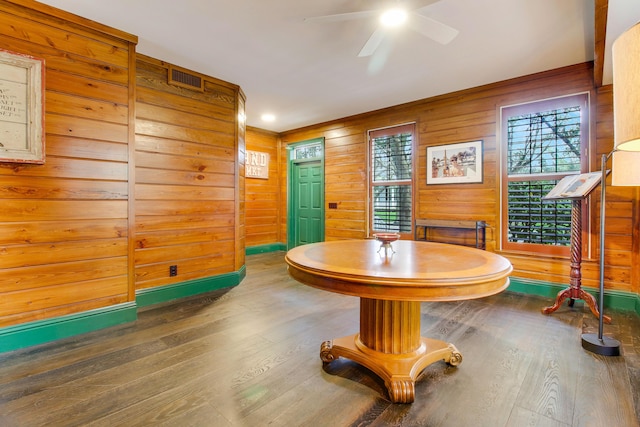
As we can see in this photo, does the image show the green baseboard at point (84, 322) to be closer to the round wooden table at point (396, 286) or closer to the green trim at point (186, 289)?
the green trim at point (186, 289)

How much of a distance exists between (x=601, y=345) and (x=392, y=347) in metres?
1.59

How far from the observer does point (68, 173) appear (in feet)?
7.79

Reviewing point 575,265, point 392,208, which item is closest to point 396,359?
point 575,265

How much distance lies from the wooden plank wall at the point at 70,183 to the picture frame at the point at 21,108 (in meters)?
0.08

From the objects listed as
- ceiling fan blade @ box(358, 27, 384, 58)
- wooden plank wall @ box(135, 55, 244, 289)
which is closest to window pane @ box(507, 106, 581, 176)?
ceiling fan blade @ box(358, 27, 384, 58)

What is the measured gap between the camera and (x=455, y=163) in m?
3.97

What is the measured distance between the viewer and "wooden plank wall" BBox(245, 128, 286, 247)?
19.1 feet

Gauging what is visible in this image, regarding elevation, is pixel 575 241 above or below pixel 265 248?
above

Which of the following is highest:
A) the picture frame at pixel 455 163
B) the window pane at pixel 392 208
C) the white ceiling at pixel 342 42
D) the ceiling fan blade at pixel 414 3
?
the white ceiling at pixel 342 42

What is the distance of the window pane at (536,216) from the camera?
10.7 ft

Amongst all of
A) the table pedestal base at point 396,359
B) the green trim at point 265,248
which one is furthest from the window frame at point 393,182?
the table pedestal base at point 396,359

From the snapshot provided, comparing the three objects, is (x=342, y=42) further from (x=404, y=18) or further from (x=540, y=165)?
(x=540, y=165)

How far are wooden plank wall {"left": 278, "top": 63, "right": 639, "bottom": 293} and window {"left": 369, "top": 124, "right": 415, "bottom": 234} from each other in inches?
6.1

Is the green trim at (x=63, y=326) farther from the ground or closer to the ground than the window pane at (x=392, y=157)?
closer to the ground
